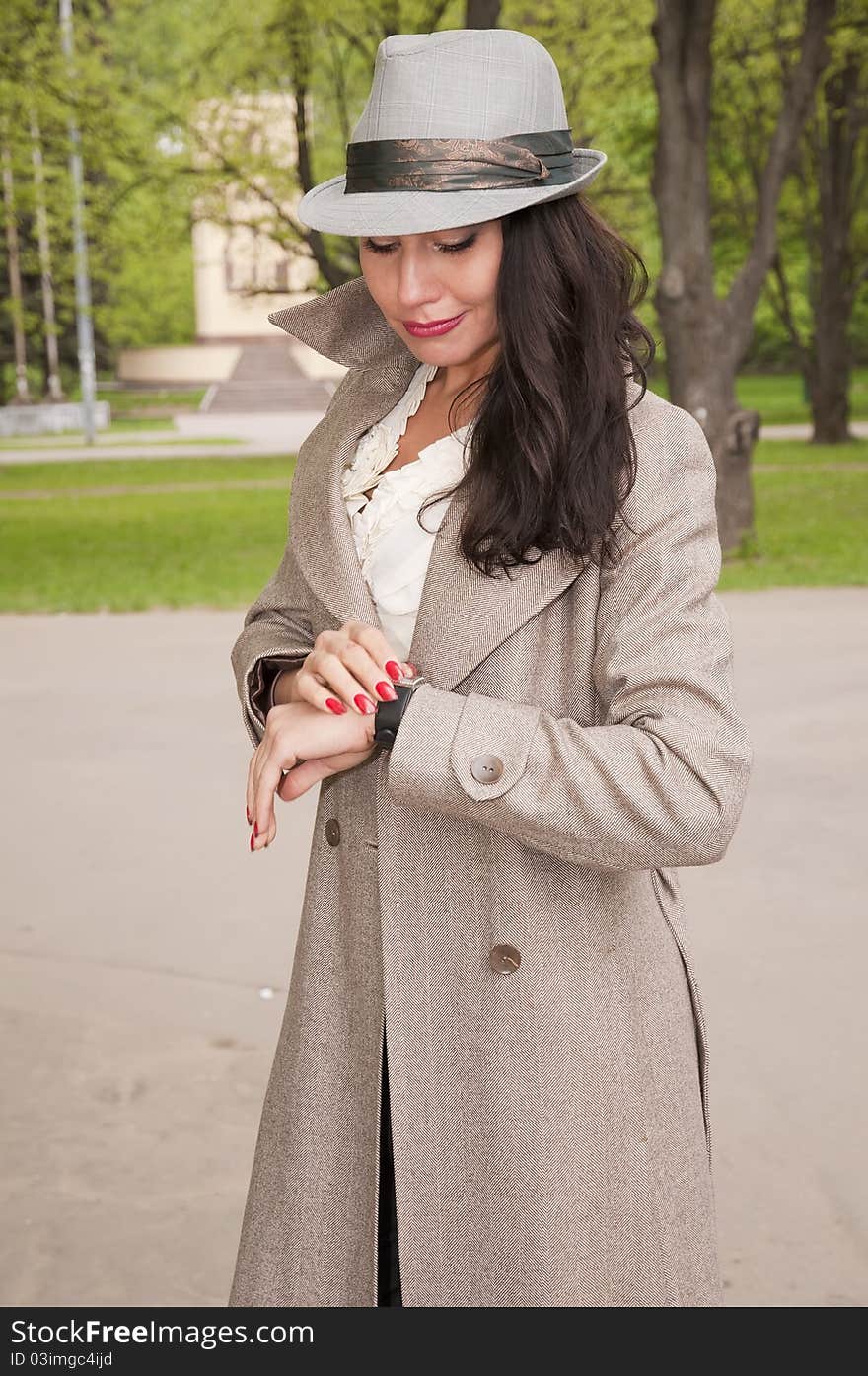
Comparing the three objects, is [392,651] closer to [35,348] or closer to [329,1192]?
[329,1192]

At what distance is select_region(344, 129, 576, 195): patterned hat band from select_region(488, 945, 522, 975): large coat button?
0.84 m

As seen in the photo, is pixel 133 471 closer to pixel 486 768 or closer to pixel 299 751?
pixel 299 751

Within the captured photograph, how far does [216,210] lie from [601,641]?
74.6 feet

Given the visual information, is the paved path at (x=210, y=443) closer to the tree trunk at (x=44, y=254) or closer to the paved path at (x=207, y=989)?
the tree trunk at (x=44, y=254)

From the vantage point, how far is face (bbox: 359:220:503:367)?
1837 millimetres

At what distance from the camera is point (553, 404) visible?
1.81m

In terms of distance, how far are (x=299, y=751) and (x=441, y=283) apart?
21.1 inches

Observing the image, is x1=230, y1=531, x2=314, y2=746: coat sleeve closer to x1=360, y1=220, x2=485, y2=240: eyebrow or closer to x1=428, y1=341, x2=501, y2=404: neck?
x1=428, y1=341, x2=501, y2=404: neck

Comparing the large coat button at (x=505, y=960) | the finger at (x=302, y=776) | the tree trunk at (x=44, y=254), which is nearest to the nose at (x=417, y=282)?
the finger at (x=302, y=776)

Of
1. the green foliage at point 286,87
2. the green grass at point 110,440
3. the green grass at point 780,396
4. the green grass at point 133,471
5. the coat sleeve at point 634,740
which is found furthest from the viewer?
the green grass at point 780,396

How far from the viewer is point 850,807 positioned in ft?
20.6

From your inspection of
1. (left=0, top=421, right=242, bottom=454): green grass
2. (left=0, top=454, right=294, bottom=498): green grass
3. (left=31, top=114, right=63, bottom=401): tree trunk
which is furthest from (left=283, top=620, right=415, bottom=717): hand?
(left=0, top=421, right=242, bottom=454): green grass

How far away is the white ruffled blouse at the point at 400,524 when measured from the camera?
1990 millimetres

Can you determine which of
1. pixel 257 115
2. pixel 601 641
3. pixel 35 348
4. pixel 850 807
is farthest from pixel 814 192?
pixel 601 641
